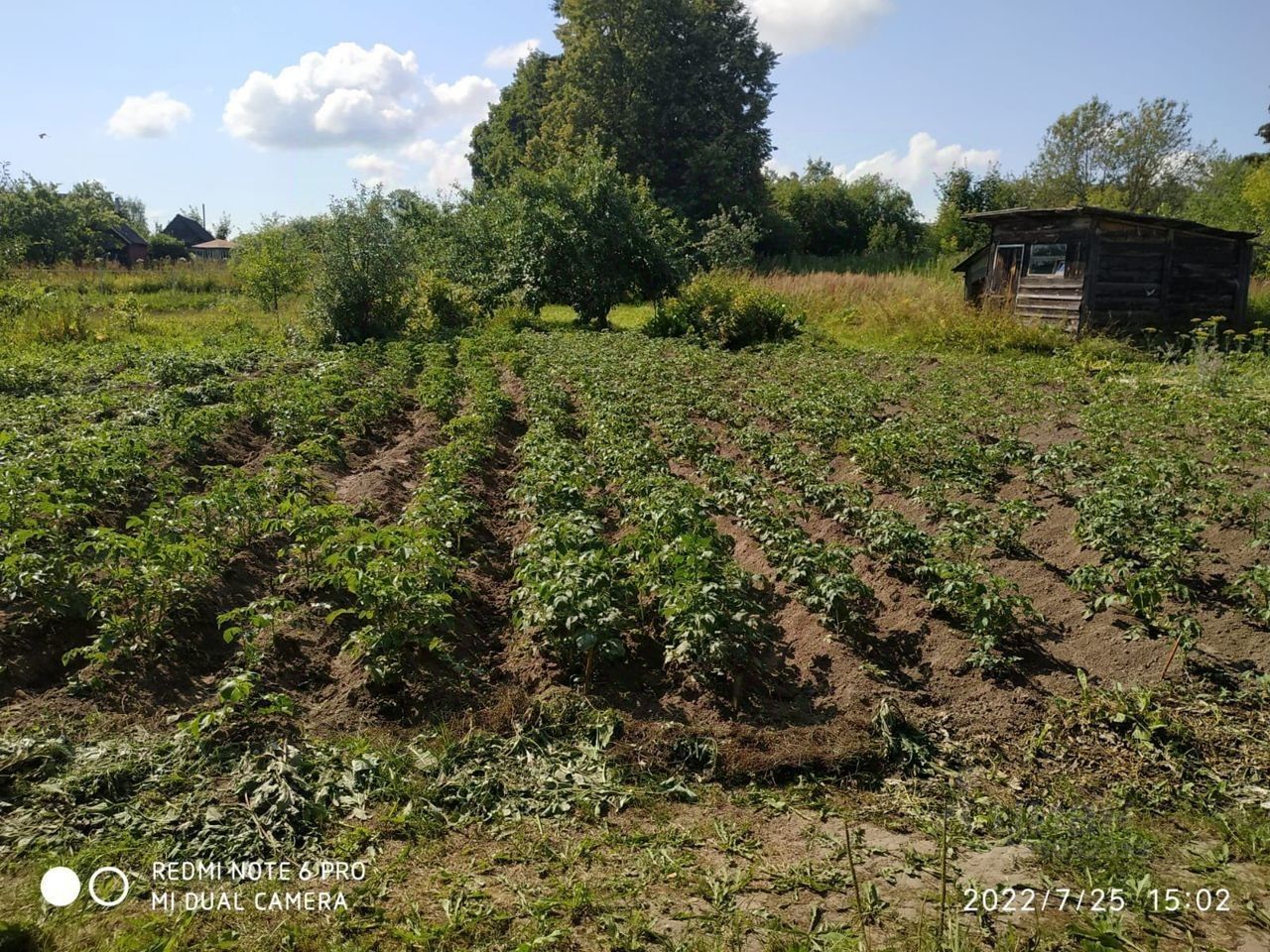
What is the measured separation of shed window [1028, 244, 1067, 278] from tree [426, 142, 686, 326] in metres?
11.3

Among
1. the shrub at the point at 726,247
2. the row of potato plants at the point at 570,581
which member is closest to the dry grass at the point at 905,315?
the shrub at the point at 726,247

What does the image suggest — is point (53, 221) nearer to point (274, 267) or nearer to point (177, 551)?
point (274, 267)

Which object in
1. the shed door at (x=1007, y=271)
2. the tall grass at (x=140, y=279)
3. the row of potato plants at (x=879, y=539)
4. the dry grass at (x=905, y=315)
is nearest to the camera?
the row of potato plants at (x=879, y=539)

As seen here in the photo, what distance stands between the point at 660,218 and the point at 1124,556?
988 inches

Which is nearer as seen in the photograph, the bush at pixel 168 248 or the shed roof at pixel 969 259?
the shed roof at pixel 969 259

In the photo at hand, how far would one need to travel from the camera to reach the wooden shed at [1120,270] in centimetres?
1972

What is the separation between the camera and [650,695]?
562 centimetres

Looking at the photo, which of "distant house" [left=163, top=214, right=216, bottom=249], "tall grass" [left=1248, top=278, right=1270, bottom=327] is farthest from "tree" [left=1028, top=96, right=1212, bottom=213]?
"distant house" [left=163, top=214, right=216, bottom=249]

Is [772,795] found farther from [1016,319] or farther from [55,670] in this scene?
[1016,319]

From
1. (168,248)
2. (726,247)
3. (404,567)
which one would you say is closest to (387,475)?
(404,567)

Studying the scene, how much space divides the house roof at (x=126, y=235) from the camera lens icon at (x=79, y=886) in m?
67.9

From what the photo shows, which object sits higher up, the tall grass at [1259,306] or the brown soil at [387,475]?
the tall grass at [1259,306]

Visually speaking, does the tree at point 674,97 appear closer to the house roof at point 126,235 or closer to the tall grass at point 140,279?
the tall grass at point 140,279

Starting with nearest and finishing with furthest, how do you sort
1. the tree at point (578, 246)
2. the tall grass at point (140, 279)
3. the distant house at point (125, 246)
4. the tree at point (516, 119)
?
the tree at point (578, 246) → the tall grass at point (140, 279) → the tree at point (516, 119) → the distant house at point (125, 246)
